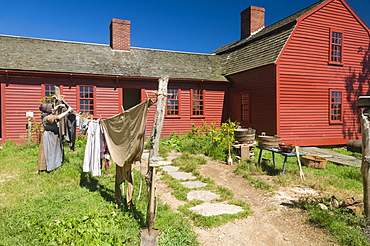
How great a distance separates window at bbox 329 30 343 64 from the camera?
14.1m

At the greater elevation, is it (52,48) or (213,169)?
(52,48)

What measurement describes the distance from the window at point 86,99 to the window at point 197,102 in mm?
5706

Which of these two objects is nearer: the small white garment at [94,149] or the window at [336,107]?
the small white garment at [94,149]

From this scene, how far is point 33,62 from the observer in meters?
13.2

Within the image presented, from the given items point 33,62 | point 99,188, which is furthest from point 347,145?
point 33,62

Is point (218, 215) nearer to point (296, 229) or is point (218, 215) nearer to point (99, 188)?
point (296, 229)

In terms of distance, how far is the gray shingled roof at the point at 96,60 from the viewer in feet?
43.8

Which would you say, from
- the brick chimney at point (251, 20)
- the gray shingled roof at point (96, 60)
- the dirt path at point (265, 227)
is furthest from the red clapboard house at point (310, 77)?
the dirt path at point (265, 227)

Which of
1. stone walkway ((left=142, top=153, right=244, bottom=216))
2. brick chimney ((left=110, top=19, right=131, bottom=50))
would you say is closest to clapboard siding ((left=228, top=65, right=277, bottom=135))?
stone walkway ((left=142, top=153, right=244, bottom=216))

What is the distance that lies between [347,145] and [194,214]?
11.9 m

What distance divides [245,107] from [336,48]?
5.72m

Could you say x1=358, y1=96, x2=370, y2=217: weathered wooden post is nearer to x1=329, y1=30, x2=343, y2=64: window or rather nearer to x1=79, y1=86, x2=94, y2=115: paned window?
x1=329, y1=30, x2=343, y2=64: window

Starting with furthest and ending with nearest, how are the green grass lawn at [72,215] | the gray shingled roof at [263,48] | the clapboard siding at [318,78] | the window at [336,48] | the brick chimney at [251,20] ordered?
the brick chimney at [251,20], the window at [336,48], the gray shingled roof at [263,48], the clapboard siding at [318,78], the green grass lawn at [72,215]

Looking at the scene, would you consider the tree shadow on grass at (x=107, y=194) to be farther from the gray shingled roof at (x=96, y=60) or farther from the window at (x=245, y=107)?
the window at (x=245, y=107)
